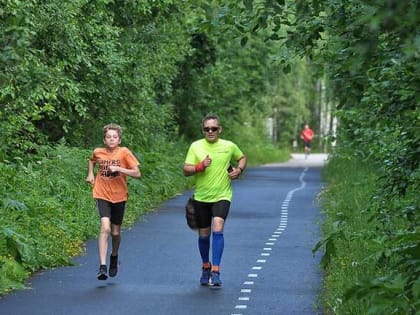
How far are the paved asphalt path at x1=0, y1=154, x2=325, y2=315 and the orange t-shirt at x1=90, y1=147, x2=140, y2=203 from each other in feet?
2.98

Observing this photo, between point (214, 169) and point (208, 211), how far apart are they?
18.0 inches

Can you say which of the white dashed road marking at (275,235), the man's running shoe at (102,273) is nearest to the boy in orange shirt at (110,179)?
the man's running shoe at (102,273)

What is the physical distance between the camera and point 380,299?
677 centimetres

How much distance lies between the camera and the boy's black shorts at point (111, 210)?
12781mm

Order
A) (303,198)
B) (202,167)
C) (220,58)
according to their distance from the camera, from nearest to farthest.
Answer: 1. (202,167)
2. (303,198)
3. (220,58)

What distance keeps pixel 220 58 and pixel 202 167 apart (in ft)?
87.3

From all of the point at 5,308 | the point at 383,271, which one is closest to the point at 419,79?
the point at 383,271

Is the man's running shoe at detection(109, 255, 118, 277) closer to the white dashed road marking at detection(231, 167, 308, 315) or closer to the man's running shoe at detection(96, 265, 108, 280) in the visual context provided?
the man's running shoe at detection(96, 265, 108, 280)

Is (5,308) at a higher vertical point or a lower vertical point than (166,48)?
lower

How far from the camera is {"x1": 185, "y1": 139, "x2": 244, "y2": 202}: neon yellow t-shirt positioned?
1250 centimetres

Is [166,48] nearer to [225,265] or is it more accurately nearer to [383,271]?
[225,265]

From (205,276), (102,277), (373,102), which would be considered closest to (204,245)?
(205,276)

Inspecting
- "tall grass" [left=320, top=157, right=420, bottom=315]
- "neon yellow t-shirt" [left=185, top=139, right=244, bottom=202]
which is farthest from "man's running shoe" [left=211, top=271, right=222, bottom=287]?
"tall grass" [left=320, top=157, right=420, bottom=315]

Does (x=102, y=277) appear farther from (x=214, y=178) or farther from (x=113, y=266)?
(x=214, y=178)
